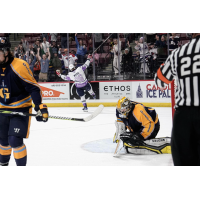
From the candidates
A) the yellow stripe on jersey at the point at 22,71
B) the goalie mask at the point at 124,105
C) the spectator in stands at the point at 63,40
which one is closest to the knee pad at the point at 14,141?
the yellow stripe on jersey at the point at 22,71

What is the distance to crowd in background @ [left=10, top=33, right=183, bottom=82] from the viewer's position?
8523mm

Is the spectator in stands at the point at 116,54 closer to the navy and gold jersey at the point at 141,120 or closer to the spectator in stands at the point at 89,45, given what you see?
the spectator in stands at the point at 89,45

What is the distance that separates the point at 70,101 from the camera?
9.21 meters

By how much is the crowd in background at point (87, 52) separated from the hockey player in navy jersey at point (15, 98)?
6.29 metres

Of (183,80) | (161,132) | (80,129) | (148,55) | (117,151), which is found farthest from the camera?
(148,55)

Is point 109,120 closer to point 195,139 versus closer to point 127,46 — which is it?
point 127,46

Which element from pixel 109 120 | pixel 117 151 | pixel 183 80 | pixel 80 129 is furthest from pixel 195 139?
pixel 109 120

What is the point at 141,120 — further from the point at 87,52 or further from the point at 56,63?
the point at 56,63

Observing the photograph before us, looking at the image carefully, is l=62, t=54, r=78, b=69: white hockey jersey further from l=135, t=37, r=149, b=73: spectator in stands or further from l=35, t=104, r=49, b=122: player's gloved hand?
l=35, t=104, r=49, b=122: player's gloved hand

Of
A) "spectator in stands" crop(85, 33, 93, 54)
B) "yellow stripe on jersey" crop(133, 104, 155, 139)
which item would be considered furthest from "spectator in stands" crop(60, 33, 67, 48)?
"yellow stripe on jersey" crop(133, 104, 155, 139)

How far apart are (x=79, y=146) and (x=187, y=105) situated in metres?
2.59

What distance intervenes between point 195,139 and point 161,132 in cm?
328

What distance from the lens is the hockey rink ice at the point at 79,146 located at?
313 centimetres

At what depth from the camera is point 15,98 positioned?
2.48 meters
